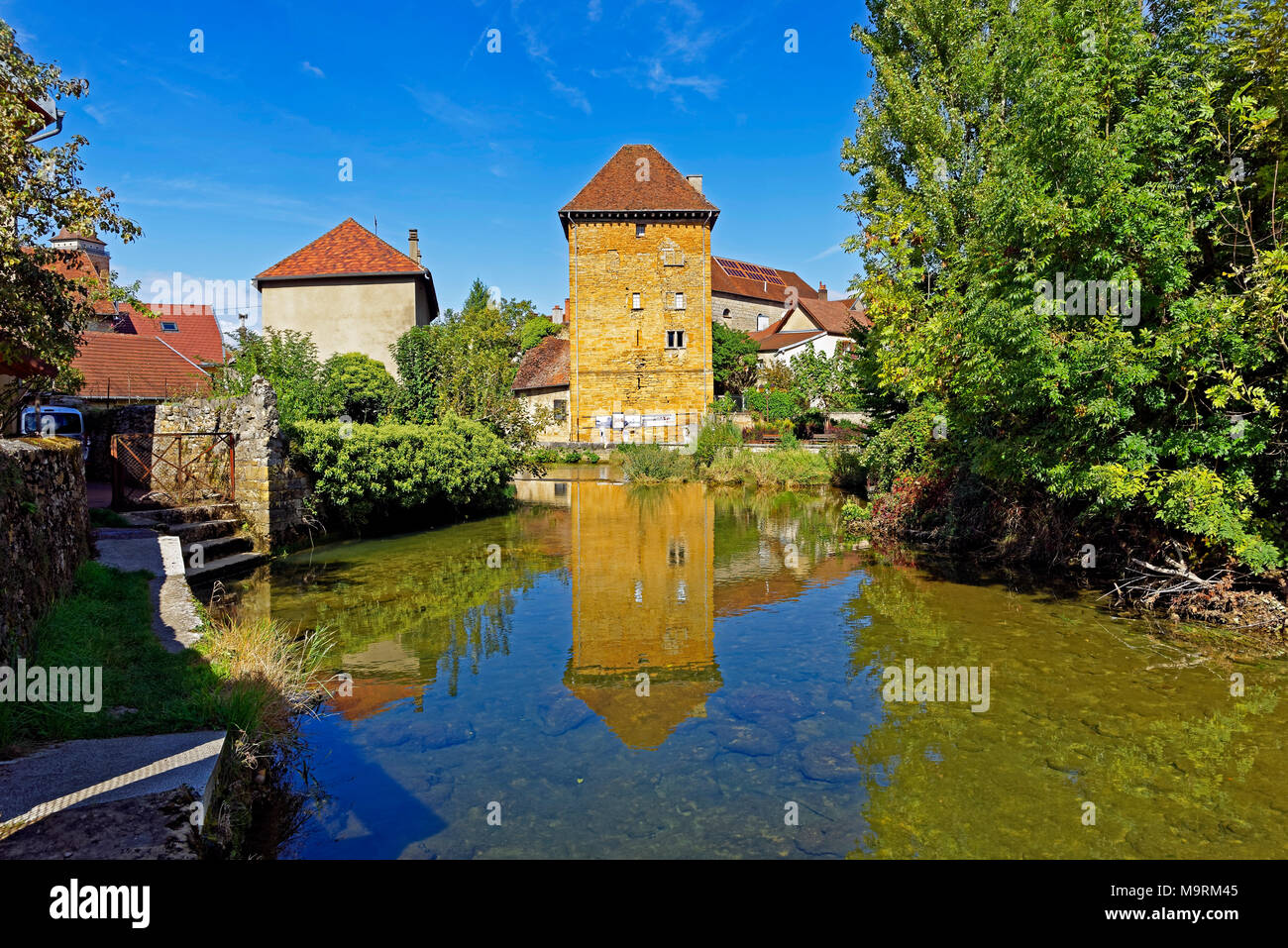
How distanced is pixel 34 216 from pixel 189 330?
41.6 meters

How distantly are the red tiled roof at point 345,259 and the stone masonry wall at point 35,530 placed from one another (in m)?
23.7

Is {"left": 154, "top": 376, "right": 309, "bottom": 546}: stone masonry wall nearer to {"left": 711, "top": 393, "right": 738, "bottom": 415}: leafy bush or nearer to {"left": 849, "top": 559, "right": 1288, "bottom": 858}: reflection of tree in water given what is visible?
{"left": 849, "top": 559, "right": 1288, "bottom": 858}: reflection of tree in water

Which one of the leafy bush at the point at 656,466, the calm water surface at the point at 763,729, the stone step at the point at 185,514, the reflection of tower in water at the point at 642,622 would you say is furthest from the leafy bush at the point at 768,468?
the stone step at the point at 185,514

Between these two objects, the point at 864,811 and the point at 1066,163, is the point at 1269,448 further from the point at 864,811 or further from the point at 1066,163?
the point at 864,811

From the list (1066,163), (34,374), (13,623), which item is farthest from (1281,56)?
(34,374)

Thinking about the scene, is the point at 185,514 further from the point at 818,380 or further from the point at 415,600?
the point at 818,380

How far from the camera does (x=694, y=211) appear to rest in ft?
132

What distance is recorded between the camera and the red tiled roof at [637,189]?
4044 cm

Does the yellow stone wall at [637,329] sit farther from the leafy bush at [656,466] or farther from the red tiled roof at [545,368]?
the leafy bush at [656,466]

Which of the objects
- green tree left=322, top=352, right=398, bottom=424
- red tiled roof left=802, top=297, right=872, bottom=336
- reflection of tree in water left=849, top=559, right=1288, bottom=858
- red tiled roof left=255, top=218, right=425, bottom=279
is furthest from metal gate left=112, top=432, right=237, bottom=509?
red tiled roof left=802, top=297, right=872, bottom=336

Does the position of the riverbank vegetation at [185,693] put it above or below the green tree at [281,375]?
below

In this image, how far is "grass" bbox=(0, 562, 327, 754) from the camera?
192 inches

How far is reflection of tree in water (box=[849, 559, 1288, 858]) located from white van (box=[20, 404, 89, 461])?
58.9 ft

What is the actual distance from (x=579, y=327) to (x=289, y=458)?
28119 millimetres
